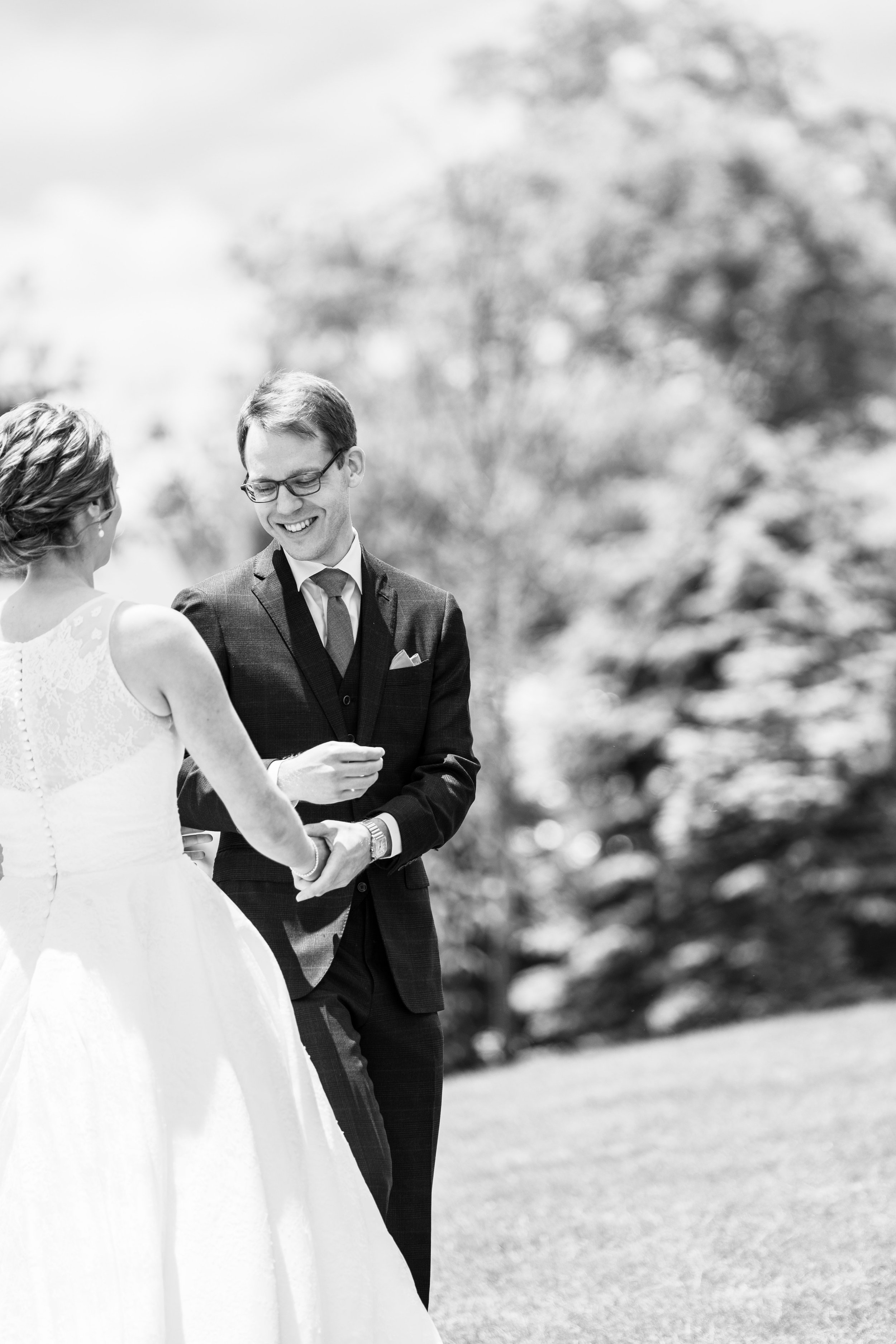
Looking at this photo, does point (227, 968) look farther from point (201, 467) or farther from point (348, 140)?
point (348, 140)

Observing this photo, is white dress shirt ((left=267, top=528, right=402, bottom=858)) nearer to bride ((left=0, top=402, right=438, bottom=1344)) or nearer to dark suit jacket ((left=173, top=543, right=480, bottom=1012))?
dark suit jacket ((left=173, top=543, right=480, bottom=1012))

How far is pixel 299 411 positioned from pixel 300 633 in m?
0.48

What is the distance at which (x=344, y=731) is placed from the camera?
3523 mm

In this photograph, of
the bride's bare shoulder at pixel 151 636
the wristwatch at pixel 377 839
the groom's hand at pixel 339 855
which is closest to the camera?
the bride's bare shoulder at pixel 151 636

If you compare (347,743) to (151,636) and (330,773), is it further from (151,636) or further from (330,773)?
(151,636)

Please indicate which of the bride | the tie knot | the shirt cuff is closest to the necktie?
the tie knot

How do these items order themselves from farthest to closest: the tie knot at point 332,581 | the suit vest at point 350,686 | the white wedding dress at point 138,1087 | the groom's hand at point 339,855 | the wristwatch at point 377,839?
1. the tie knot at point 332,581
2. the suit vest at point 350,686
3. the wristwatch at point 377,839
4. the groom's hand at point 339,855
5. the white wedding dress at point 138,1087

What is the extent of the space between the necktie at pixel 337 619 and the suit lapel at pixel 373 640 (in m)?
0.04

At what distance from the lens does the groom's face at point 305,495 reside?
348cm

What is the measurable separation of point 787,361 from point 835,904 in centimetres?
1117

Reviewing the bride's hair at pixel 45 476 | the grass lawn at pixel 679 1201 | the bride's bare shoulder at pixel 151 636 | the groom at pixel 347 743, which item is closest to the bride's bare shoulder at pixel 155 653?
the bride's bare shoulder at pixel 151 636

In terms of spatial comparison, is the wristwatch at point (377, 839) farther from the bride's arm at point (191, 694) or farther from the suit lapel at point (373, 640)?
the bride's arm at point (191, 694)

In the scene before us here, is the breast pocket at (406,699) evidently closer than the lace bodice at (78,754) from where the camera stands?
No

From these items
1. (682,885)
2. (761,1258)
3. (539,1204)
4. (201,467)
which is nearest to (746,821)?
(682,885)
